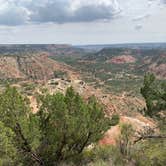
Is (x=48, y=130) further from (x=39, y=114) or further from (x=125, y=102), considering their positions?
(x=125, y=102)

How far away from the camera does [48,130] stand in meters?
27.2

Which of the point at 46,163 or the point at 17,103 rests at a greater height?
the point at 17,103

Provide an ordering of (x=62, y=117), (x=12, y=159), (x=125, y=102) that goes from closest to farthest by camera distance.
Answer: (x=12, y=159)
(x=62, y=117)
(x=125, y=102)

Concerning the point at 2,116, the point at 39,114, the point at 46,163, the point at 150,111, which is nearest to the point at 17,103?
Answer: the point at 2,116

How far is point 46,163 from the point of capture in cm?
2792

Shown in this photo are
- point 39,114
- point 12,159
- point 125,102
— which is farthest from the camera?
point 125,102

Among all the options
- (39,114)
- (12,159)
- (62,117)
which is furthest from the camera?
(39,114)

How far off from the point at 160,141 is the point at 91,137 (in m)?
5.78

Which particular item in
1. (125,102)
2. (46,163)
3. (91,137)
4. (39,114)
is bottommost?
(125,102)

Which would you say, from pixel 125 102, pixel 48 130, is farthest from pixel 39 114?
pixel 125 102

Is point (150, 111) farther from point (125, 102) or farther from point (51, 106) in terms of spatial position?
point (125, 102)

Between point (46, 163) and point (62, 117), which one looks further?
point (46, 163)

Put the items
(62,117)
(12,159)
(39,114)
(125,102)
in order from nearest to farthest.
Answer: (12,159) < (62,117) < (39,114) < (125,102)

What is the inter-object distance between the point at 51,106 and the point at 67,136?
2509 mm
